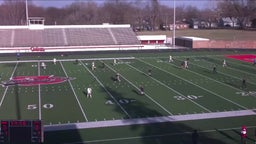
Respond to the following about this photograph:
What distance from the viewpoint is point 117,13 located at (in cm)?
9975

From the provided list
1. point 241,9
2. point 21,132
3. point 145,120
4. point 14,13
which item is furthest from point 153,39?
point 14,13

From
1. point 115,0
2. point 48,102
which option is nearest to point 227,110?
point 48,102

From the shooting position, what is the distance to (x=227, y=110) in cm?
1795

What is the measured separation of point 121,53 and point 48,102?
77.5ft

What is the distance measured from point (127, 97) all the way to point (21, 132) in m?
11.7

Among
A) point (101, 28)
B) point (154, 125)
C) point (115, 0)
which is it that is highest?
point (115, 0)

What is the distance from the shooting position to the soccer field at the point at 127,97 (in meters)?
15.8

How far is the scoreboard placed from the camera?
29.3 feet

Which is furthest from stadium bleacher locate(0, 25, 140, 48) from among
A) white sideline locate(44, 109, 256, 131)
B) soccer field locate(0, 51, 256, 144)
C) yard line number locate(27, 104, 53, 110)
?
white sideline locate(44, 109, 256, 131)

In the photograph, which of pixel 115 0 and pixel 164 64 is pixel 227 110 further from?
pixel 115 0

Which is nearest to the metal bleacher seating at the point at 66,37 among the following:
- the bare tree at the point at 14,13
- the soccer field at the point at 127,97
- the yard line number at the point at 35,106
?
the soccer field at the point at 127,97

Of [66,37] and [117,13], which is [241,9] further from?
[66,37]

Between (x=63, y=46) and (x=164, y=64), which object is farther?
(x=63, y=46)

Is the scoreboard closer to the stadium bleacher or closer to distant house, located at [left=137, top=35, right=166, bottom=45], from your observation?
the stadium bleacher
